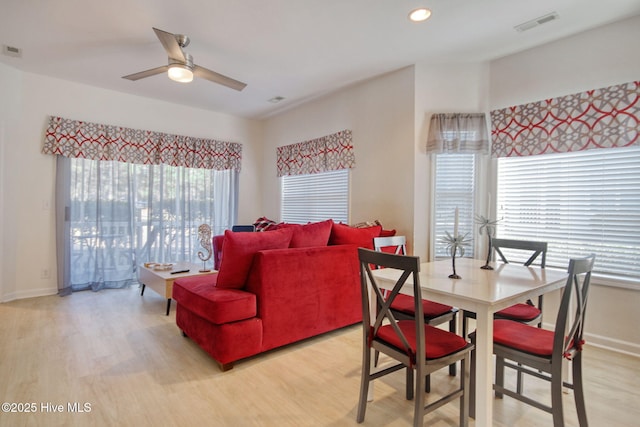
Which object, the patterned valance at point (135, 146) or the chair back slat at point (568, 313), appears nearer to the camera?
the chair back slat at point (568, 313)

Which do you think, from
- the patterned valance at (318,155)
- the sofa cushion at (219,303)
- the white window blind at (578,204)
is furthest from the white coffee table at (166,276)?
the white window blind at (578,204)

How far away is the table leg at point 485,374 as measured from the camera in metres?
1.46

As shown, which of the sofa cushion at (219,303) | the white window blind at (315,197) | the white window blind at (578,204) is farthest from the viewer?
Result: the white window blind at (315,197)

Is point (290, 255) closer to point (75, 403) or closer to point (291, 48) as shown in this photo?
point (75, 403)

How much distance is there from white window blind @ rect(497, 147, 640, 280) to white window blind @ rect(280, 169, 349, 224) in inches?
76.2

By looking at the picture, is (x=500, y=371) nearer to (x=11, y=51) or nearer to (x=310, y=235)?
(x=310, y=235)

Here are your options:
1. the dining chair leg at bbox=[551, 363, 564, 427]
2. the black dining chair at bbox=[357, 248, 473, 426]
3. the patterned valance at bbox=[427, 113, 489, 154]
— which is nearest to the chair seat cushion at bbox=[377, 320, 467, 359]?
the black dining chair at bbox=[357, 248, 473, 426]

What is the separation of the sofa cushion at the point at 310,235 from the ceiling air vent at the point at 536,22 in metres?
2.41

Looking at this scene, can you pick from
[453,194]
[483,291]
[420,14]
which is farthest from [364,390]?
[420,14]

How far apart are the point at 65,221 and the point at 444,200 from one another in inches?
187

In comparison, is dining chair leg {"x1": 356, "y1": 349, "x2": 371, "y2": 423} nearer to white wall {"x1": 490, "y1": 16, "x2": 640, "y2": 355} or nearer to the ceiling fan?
white wall {"x1": 490, "y1": 16, "x2": 640, "y2": 355}

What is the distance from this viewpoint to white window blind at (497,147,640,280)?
8.80ft

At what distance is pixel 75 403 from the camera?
6.22 ft

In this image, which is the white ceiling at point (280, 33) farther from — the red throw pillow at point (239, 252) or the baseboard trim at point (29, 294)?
the baseboard trim at point (29, 294)
